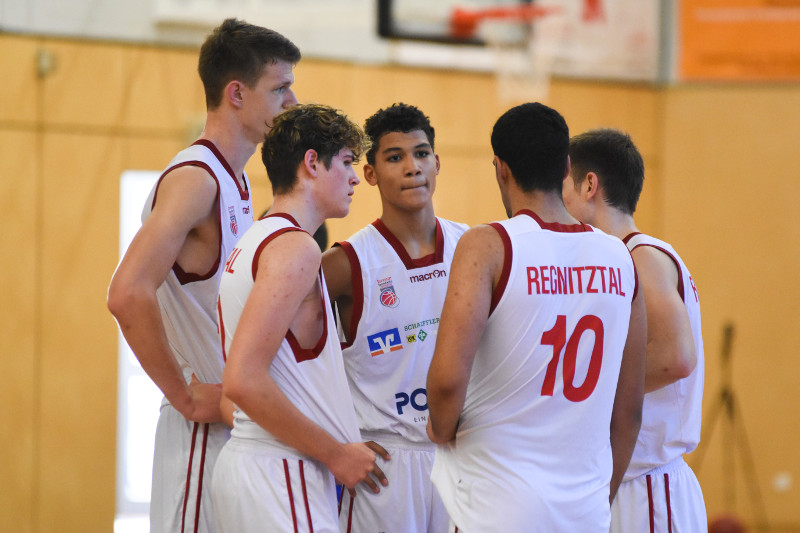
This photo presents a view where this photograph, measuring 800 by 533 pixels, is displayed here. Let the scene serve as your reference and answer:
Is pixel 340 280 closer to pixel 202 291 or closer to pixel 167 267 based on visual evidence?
pixel 202 291

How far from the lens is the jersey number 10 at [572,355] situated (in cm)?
245

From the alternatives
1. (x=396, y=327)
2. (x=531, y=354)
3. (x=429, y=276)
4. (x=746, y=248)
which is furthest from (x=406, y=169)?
(x=746, y=248)

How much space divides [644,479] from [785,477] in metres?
6.57

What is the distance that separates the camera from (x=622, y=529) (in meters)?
3.13

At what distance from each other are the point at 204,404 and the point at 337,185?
0.83m

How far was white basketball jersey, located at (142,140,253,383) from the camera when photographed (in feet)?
9.51

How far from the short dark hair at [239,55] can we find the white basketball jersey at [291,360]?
2.50 ft

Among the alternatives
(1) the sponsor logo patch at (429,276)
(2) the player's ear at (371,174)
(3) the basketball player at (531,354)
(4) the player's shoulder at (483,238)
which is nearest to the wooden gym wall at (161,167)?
(2) the player's ear at (371,174)

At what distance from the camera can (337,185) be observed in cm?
267

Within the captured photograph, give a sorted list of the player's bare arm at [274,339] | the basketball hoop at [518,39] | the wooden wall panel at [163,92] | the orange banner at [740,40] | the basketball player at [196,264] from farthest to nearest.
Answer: the orange banner at [740,40]
the basketball hoop at [518,39]
the wooden wall panel at [163,92]
the basketball player at [196,264]
the player's bare arm at [274,339]

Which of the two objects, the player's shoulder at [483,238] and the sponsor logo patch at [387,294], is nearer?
the player's shoulder at [483,238]

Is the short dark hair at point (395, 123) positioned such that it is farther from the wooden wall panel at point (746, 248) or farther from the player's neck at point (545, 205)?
the wooden wall panel at point (746, 248)

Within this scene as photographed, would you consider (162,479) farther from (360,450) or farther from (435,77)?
(435,77)

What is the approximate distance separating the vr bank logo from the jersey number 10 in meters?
0.95
